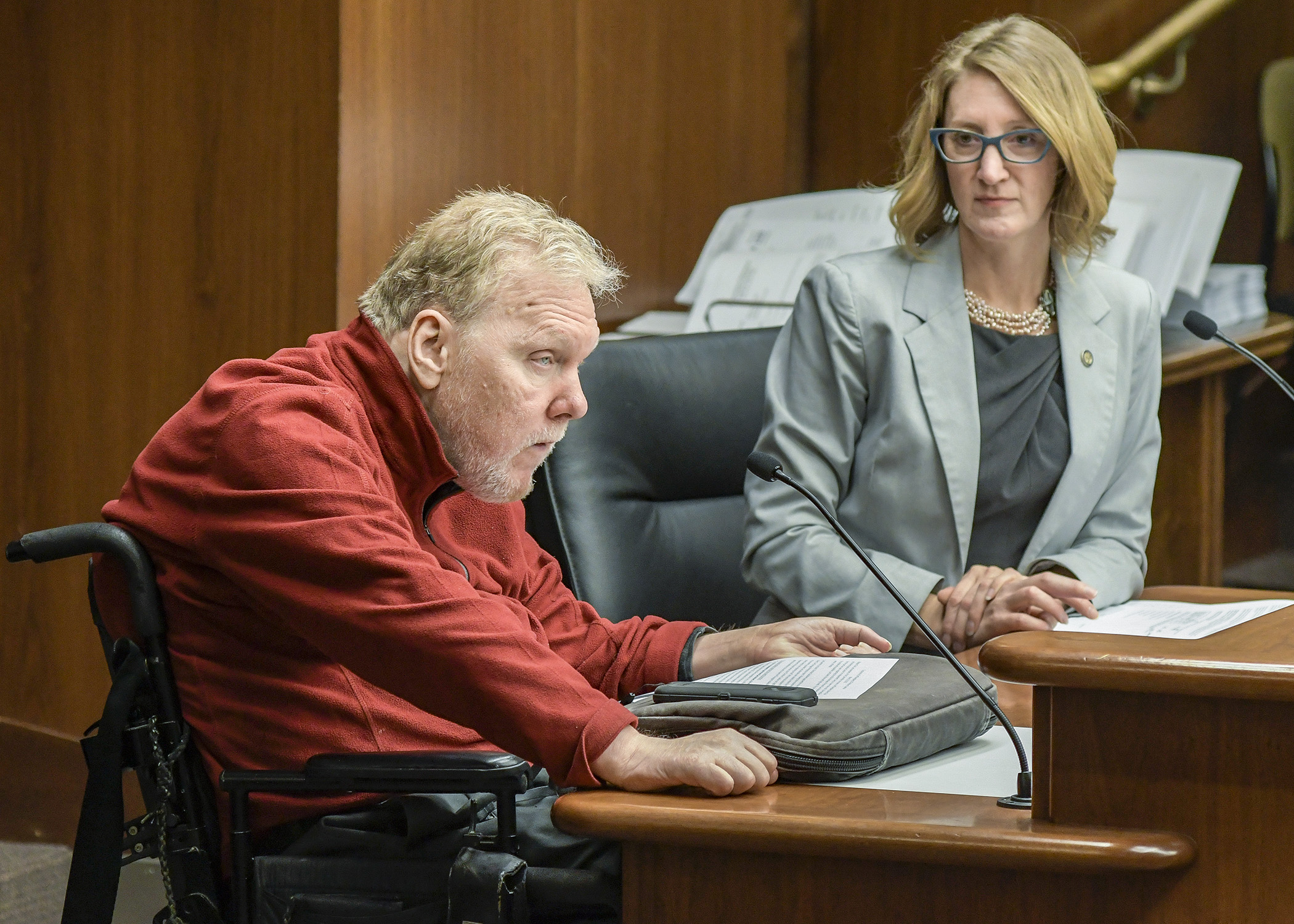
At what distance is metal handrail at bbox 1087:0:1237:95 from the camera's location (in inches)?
115

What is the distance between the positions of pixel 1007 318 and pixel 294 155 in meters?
1.26

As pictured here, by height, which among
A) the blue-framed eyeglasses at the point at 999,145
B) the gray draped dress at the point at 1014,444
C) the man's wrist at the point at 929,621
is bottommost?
the man's wrist at the point at 929,621

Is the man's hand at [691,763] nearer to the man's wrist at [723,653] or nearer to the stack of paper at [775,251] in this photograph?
the man's wrist at [723,653]

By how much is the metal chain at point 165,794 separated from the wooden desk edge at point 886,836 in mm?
353

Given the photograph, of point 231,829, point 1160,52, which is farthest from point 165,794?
point 1160,52

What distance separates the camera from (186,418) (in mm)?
1233

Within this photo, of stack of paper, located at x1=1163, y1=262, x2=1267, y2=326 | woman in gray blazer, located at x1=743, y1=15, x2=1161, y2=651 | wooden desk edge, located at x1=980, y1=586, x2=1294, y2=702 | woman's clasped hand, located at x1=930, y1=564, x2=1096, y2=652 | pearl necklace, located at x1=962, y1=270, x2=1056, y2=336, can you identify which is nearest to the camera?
wooden desk edge, located at x1=980, y1=586, x2=1294, y2=702

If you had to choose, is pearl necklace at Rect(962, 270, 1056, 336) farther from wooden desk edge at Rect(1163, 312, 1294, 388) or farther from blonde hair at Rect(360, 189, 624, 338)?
blonde hair at Rect(360, 189, 624, 338)

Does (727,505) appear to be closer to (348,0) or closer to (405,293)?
(405,293)

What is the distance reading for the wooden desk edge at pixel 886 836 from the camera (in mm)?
895

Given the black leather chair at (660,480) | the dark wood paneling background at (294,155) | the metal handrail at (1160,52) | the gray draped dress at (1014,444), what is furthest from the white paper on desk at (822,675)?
the metal handrail at (1160,52)

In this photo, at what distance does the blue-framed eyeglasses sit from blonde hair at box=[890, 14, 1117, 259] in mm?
24

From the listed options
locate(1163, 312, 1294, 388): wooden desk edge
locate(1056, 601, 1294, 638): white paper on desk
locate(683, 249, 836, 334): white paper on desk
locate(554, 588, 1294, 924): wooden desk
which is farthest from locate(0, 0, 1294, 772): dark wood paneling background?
locate(554, 588, 1294, 924): wooden desk

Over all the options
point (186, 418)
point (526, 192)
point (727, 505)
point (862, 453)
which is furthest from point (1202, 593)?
point (526, 192)
